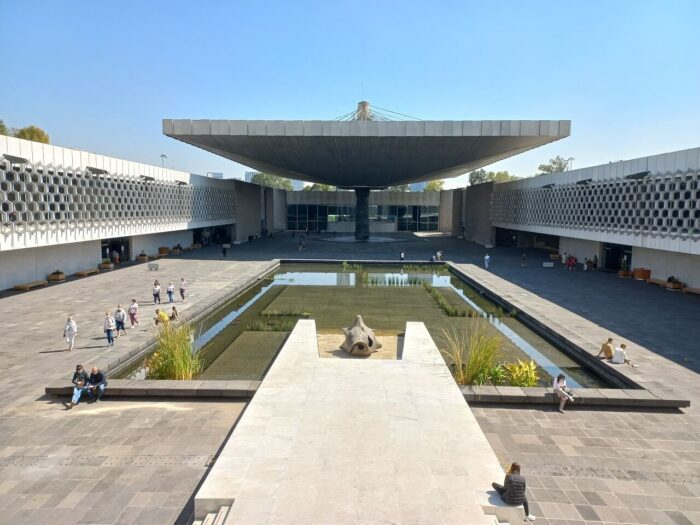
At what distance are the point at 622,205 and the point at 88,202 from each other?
28381mm

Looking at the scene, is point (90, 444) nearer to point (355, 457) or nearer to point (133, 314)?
point (355, 457)

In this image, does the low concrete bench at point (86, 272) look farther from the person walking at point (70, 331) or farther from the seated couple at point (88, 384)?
the seated couple at point (88, 384)

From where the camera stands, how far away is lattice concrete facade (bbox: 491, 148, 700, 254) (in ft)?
64.7

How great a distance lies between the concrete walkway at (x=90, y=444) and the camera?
19.9 ft

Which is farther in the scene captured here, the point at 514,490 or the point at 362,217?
the point at 362,217

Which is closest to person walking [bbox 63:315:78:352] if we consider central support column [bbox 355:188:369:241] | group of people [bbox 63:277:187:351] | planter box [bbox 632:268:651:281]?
group of people [bbox 63:277:187:351]

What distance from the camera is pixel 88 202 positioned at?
23984mm

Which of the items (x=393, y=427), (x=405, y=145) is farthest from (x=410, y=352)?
(x=405, y=145)

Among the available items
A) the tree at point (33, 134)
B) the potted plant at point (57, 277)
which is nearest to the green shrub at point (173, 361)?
the potted plant at point (57, 277)

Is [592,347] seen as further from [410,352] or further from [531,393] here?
[410,352]

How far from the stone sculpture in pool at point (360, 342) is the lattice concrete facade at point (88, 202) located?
15.2 m

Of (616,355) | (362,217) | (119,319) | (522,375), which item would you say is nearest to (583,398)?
(522,375)

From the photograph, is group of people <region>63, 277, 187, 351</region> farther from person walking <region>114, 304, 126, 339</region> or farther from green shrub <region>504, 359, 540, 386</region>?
green shrub <region>504, 359, 540, 386</region>

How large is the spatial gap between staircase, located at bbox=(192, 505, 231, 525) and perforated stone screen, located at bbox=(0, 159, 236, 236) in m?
18.0
